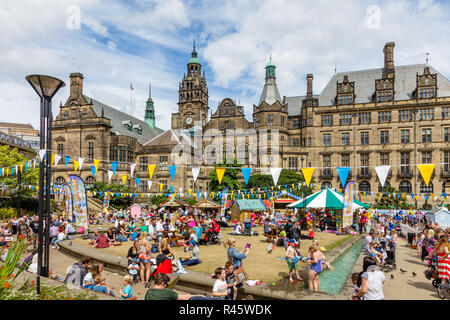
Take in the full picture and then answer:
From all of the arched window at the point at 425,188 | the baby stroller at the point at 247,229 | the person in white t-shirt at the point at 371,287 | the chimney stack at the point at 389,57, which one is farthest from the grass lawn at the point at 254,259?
the chimney stack at the point at 389,57

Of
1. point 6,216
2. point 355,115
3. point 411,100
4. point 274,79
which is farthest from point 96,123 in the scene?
point 411,100

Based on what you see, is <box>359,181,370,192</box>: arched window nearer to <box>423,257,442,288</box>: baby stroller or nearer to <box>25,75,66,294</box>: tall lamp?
<box>423,257,442,288</box>: baby stroller

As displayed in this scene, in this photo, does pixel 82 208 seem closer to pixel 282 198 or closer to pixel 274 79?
pixel 282 198

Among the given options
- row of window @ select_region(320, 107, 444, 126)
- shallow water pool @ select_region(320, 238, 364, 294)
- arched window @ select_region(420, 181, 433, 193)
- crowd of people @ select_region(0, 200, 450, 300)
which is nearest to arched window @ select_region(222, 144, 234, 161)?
row of window @ select_region(320, 107, 444, 126)

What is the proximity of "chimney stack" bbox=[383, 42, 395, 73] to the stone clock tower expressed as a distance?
4170cm

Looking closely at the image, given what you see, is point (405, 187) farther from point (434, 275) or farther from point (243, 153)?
point (434, 275)

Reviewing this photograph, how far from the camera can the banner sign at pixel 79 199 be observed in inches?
797

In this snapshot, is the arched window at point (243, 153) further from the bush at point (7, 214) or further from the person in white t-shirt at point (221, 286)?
the person in white t-shirt at point (221, 286)

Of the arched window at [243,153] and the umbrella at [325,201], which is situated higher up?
the arched window at [243,153]

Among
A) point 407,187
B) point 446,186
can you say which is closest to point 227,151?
point 407,187

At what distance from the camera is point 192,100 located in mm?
76312

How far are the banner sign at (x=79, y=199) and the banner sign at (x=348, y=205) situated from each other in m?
19.0

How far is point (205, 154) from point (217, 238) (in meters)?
38.4

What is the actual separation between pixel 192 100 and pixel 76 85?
95.4 ft
